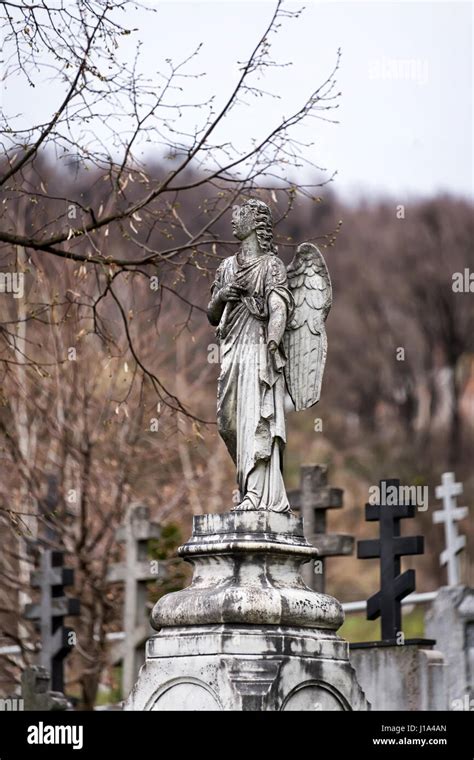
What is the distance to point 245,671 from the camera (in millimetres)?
9297

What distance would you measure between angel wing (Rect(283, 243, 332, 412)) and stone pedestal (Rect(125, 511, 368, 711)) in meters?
0.89

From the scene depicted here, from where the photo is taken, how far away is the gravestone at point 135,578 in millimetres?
15766

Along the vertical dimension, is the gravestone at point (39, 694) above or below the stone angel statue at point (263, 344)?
below

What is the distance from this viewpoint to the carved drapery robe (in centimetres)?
997

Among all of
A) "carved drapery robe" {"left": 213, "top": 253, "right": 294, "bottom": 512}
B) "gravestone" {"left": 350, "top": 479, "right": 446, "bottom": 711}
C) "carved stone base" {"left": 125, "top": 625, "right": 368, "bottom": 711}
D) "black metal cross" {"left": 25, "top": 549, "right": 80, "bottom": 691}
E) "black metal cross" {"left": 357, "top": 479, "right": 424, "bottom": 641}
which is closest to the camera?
"carved stone base" {"left": 125, "top": 625, "right": 368, "bottom": 711}

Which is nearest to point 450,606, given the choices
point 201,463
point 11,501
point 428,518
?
point 11,501

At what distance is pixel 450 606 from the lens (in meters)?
13.6

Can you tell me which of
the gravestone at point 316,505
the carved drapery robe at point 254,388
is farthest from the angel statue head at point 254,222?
the gravestone at point 316,505

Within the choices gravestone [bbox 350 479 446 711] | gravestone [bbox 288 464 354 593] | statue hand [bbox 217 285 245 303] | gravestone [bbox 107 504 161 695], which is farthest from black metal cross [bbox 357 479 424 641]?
statue hand [bbox 217 285 245 303]

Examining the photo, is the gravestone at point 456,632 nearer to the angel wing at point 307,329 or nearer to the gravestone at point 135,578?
the gravestone at point 135,578

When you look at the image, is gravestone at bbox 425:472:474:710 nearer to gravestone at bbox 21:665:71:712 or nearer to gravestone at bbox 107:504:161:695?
gravestone at bbox 107:504:161:695

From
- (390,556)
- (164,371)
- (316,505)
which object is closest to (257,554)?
(390,556)

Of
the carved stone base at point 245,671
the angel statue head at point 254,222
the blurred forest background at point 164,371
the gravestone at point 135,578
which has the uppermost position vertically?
the blurred forest background at point 164,371

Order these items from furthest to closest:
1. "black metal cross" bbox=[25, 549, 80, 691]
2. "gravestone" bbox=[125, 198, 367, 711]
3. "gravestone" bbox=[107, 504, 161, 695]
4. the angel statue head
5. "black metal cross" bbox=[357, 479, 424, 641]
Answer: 1. "gravestone" bbox=[107, 504, 161, 695]
2. "black metal cross" bbox=[25, 549, 80, 691]
3. "black metal cross" bbox=[357, 479, 424, 641]
4. the angel statue head
5. "gravestone" bbox=[125, 198, 367, 711]
